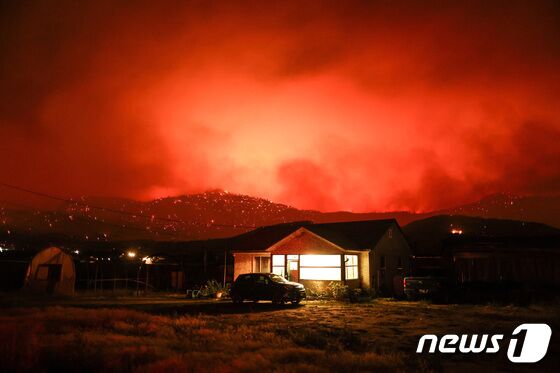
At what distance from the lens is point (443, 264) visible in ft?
126

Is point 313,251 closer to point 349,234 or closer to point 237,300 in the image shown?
point 349,234

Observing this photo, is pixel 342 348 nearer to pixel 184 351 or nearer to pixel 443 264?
pixel 184 351

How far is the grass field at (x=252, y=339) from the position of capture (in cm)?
1052

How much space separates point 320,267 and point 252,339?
19224mm

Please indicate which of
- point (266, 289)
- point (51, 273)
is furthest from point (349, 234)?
point (51, 273)

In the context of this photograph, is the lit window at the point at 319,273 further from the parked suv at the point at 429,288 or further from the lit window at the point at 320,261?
the parked suv at the point at 429,288

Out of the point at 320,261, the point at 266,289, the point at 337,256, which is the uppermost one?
the point at 337,256

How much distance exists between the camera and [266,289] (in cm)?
2631

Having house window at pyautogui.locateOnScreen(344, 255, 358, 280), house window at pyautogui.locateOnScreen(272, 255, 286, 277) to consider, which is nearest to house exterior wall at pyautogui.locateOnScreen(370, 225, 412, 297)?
house window at pyautogui.locateOnScreen(344, 255, 358, 280)

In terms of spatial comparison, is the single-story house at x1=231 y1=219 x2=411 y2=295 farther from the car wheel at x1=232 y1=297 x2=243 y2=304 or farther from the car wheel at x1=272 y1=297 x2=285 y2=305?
the car wheel at x1=232 y1=297 x2=243 y2=304

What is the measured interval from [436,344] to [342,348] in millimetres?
2878

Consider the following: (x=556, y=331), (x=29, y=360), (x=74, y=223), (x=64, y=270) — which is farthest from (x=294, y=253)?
(x=74, y=223)

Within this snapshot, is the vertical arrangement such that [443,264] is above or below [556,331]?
above

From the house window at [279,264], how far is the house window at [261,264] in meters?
0.45
